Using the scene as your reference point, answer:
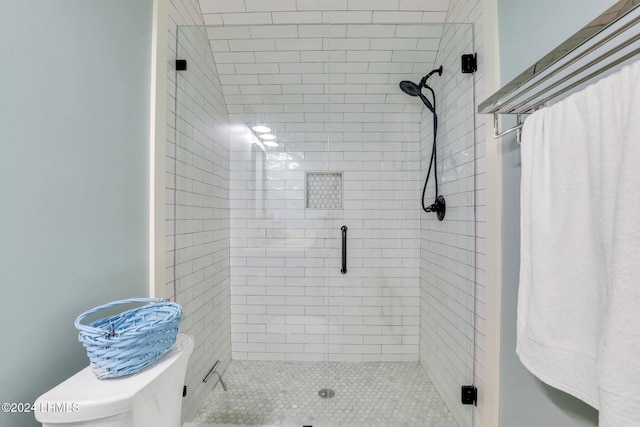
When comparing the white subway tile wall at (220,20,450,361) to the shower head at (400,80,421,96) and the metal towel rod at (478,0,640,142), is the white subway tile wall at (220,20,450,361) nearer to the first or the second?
the shower head at (400,80,421,96)

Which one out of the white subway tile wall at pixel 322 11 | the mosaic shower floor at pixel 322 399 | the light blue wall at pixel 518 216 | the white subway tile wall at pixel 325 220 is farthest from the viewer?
the white subway tile wall at pixel 325 220

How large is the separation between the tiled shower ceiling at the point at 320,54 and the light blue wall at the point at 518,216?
737 millimetres

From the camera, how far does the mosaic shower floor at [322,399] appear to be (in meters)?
1.54

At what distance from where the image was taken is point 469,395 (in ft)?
4.65

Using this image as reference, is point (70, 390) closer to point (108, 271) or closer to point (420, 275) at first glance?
point (108, 271)

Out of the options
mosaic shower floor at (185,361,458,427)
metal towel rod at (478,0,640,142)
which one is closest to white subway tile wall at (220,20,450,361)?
mosaic shower floor at (185,361,458,427)

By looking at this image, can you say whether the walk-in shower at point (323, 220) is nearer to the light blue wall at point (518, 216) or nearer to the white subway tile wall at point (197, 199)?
the white subway tile wall at point (197, 199)

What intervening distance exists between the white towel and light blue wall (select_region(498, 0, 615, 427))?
28cm

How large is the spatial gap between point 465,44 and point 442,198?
0.89 metres

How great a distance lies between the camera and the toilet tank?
652mm

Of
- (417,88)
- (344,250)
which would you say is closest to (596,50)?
(417,88)

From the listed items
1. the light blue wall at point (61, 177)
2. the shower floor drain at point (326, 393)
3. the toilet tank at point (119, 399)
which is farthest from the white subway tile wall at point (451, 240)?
the light blue wall at point (61, 177)

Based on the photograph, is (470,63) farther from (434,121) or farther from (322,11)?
(322,11)

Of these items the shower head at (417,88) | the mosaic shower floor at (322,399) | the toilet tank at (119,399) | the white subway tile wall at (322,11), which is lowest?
the mosaic shower floor at (322,399)
